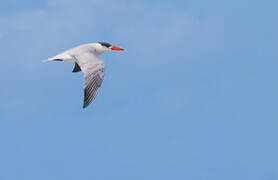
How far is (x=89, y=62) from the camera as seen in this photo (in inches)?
859

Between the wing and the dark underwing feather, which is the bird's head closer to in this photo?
the wing

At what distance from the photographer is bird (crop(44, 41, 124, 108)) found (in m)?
20.1

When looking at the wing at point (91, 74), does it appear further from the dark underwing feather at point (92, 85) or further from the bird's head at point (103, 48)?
the bird's head at point (103, 48)

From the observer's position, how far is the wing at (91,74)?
19969 mm

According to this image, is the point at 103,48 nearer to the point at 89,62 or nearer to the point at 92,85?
the point at 89,62

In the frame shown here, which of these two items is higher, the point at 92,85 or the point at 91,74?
the point at 91,74

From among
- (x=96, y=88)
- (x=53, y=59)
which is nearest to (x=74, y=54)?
(x=53, y=59)

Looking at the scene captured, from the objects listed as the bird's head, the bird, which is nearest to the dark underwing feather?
the bird

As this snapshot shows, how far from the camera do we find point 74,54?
912 inches

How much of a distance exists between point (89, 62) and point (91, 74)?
101 centimetres

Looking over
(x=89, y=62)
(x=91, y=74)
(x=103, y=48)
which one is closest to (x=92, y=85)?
(x=91, y=74)

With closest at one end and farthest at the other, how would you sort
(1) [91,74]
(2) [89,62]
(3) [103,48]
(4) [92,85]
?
(4) [92,85] < (1) [91,74] < (2) [89,62] < (3) [103,48]

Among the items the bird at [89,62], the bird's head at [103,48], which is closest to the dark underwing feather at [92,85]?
the bird at [89,62]

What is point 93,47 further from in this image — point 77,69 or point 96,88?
point 96,88
